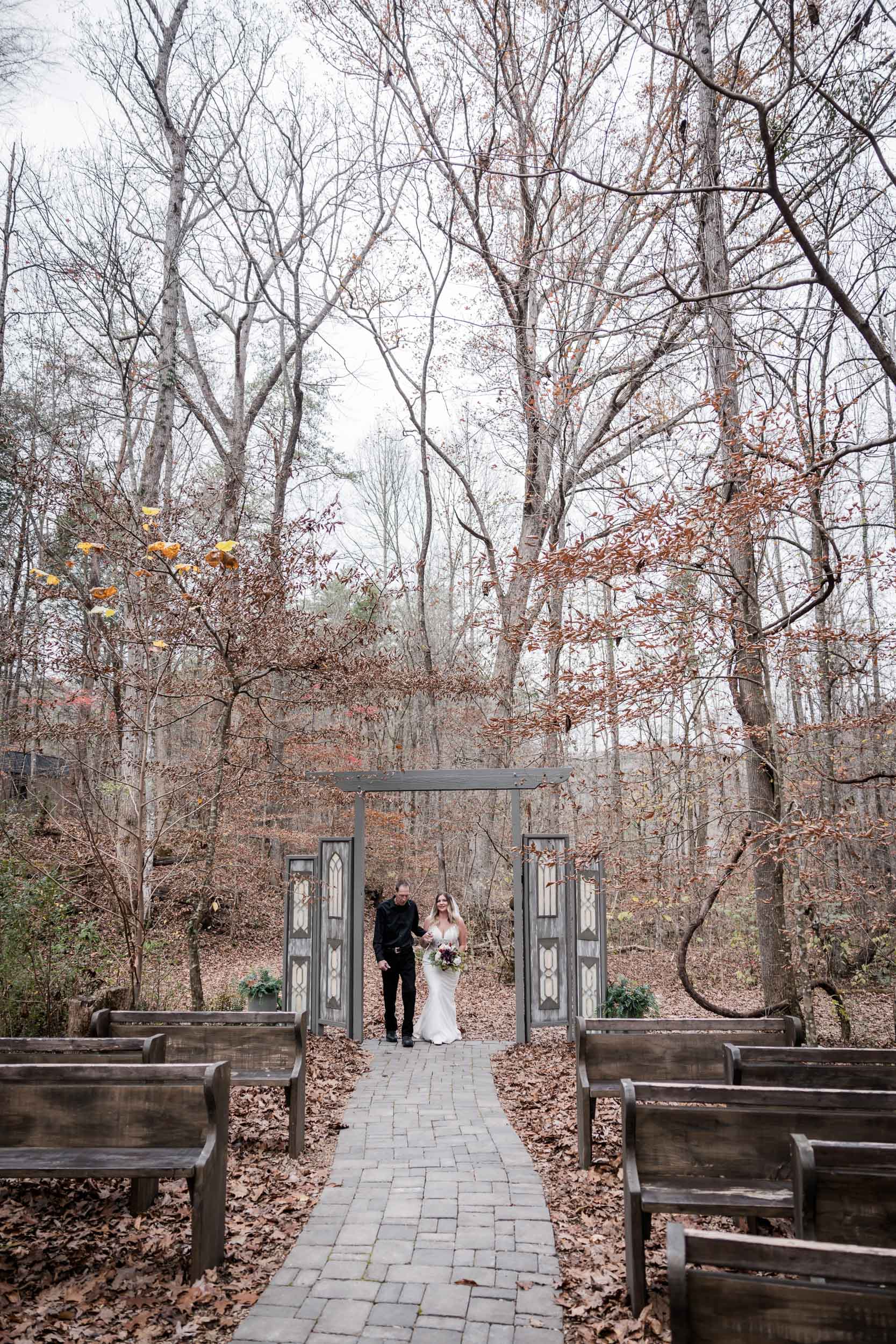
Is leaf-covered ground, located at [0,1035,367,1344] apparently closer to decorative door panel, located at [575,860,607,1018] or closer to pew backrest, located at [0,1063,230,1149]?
pew backrest, located at [0,1063,230,1149]

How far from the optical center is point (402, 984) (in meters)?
9.43

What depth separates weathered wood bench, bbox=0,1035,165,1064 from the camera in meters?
4.77

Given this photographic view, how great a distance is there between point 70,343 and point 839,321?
1460 centimetres

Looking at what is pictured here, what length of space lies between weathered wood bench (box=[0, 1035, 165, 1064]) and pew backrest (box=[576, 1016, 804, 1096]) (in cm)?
259

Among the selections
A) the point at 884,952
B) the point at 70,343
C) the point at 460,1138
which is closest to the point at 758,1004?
the point at 884,952

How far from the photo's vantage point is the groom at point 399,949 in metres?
9.30

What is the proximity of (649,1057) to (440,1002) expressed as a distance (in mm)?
4674

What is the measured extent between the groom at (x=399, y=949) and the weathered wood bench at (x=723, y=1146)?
225 inches

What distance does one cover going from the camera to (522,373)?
14789mm

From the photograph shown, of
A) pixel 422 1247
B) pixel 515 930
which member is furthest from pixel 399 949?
pixel 422 1247

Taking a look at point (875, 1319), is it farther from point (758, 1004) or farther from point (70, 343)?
point (70, 343)

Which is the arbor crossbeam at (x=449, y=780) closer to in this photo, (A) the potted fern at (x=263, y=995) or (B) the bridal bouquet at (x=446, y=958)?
(B) the bridal bouquet at (x=446, y=958)

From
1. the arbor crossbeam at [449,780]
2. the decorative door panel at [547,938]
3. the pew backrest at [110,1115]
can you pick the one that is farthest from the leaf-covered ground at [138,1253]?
the arbor crossbeam at [449,780]

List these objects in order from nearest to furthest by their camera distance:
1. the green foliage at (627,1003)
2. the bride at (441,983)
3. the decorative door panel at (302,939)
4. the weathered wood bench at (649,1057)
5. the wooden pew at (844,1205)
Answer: the wooden pew at (844,1205), the weathered wood bench at (649,1057), the green foliage at (627,1003), the decorative door panel at (302,939), the bride at (441,983)
